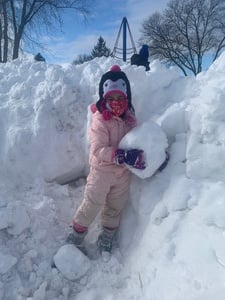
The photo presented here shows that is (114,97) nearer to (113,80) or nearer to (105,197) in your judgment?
(113,80)

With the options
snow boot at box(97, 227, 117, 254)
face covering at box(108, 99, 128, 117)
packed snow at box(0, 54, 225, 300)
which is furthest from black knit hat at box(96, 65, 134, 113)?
snow boot at box(97, 227, 117, 254)

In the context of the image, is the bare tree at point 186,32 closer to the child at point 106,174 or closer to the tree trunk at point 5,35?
the tree trunk at point 5,35

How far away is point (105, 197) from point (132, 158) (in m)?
0.50

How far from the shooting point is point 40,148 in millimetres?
3824

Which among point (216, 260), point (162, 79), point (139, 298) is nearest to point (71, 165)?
point (162, 79)

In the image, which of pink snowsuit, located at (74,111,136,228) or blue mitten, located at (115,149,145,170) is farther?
pink snowsuit, located at (74,111,136,228)

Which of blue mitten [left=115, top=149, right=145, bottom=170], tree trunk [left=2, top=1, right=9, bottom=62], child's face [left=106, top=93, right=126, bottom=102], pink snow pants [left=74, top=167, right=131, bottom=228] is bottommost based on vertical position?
pink snow pants [left=74, top=167, right=131, bottom=228]

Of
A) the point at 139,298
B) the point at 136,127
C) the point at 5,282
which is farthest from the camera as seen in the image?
the point at 136,127

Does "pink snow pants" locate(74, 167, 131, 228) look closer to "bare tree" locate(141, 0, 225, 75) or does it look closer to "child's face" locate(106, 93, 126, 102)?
"child's face" locate(106, 93, 126, 102)

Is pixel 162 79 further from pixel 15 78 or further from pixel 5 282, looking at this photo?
pixel 5 282

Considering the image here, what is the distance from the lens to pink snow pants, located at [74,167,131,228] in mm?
3172

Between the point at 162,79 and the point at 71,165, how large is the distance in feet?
4.60

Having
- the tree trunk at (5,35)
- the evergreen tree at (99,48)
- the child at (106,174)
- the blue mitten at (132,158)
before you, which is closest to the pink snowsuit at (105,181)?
the child at (106,174)

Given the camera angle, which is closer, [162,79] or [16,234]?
[16,234]
